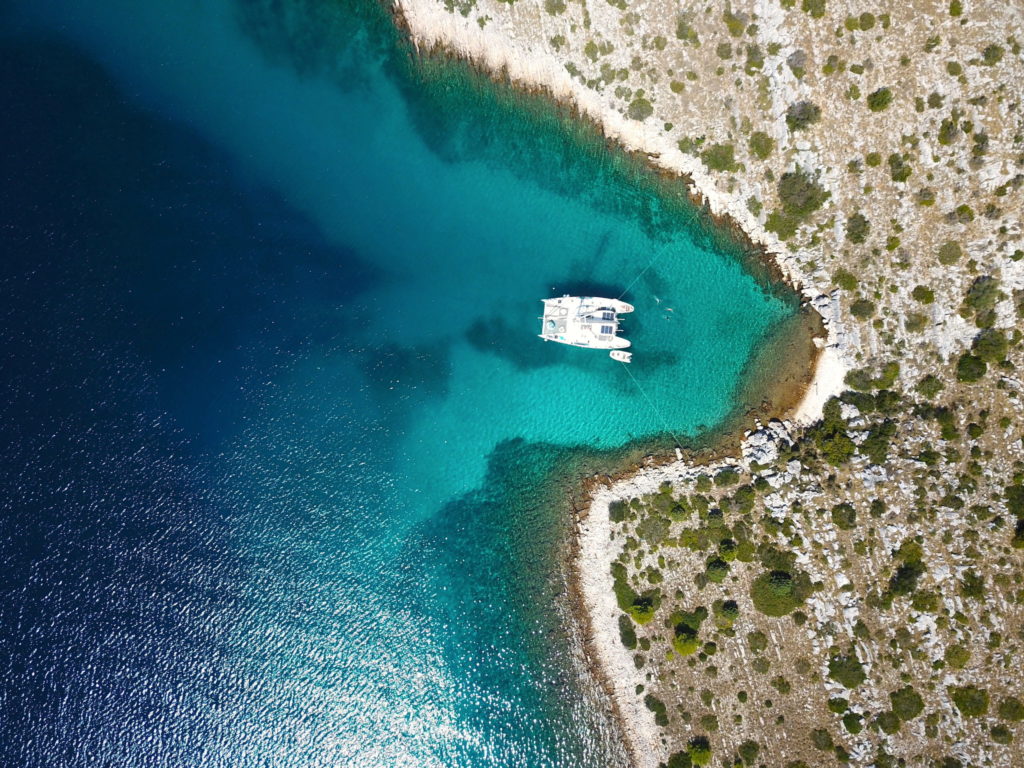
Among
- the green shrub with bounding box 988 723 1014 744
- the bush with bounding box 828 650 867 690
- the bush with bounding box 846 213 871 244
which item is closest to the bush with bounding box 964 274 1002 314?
the bush with bounding box 846 213 871 244

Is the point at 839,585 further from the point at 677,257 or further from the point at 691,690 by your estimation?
the point at 677,257

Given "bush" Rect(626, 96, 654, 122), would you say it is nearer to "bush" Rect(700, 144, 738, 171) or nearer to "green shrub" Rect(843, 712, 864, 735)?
"bush" Rect(700, 144, 738, 171)

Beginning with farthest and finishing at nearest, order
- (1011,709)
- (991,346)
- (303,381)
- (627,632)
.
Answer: (303,381)
(627,632)
(991,346)
(1011,709)

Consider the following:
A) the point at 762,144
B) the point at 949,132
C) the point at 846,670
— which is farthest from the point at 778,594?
the point at 949,132

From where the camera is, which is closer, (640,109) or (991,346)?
(991,346)

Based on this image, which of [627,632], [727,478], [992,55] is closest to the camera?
[992,55]

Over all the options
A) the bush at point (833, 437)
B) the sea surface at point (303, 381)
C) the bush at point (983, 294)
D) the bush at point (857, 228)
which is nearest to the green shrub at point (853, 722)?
the sea surface at point (303, 381)

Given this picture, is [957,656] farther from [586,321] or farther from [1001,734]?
[586,321]
